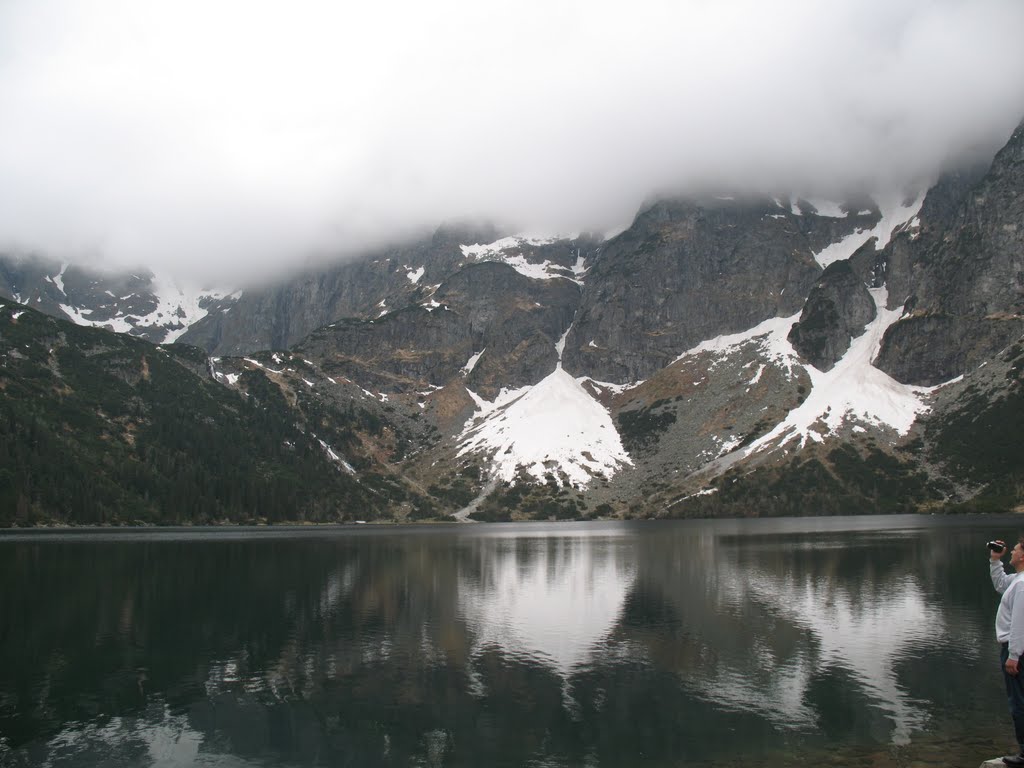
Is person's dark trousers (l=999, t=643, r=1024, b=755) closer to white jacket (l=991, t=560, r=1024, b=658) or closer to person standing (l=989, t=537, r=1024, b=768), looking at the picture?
person standing (l=989, t=537, r=1024, b=768)

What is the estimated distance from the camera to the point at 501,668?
144 feet

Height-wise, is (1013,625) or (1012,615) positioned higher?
(1012,615)

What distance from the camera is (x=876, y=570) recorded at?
86.3 metres

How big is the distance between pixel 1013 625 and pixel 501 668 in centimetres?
2972

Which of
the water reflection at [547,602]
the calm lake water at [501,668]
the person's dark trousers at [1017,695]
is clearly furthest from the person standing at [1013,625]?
the water reflection at [547,602]

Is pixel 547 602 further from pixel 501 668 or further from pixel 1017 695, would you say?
pixel 1017 695

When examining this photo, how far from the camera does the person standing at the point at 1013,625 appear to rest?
63.0 ft

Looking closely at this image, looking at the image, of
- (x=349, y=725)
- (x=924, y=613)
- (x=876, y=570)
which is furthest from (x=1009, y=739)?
(x=876, y=570)

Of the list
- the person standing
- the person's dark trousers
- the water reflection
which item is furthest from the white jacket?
the water reflection

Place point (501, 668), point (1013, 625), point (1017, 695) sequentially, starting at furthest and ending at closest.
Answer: point (501, 668), point (1017, 695), point (1013, 625)

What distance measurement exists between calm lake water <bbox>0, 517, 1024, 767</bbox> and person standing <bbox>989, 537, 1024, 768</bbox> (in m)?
9.03

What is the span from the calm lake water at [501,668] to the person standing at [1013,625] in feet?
29.6

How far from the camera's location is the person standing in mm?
19188

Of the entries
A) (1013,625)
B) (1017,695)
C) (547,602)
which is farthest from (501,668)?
(1013,625)
